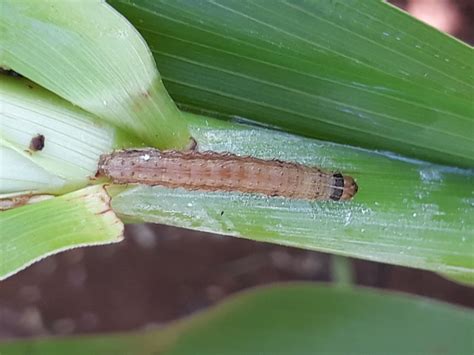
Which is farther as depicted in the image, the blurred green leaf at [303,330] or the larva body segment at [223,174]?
the blurred green leaf at [303,330]

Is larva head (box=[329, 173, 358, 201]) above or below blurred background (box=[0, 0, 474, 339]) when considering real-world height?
above

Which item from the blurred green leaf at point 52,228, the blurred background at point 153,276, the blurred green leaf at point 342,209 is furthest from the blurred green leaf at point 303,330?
the blurred green leaf at point 52,228

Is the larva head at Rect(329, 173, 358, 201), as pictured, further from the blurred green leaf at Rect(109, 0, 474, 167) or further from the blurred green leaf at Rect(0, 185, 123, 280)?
the blurred green leaf at Rect(0, 185, 123, 280)

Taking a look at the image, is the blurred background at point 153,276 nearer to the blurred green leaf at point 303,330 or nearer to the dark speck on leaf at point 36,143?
the blurred green leaf at point 303,330

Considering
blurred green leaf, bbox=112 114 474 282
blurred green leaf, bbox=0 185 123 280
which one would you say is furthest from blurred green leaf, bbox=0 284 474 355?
blurred green leaf, bbox=0 185 123 280

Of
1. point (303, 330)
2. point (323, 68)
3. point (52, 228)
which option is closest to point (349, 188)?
point (323, 68)

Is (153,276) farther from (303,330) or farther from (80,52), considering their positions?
(80,52)

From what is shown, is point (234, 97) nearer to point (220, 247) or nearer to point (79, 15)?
point (79, 15)
